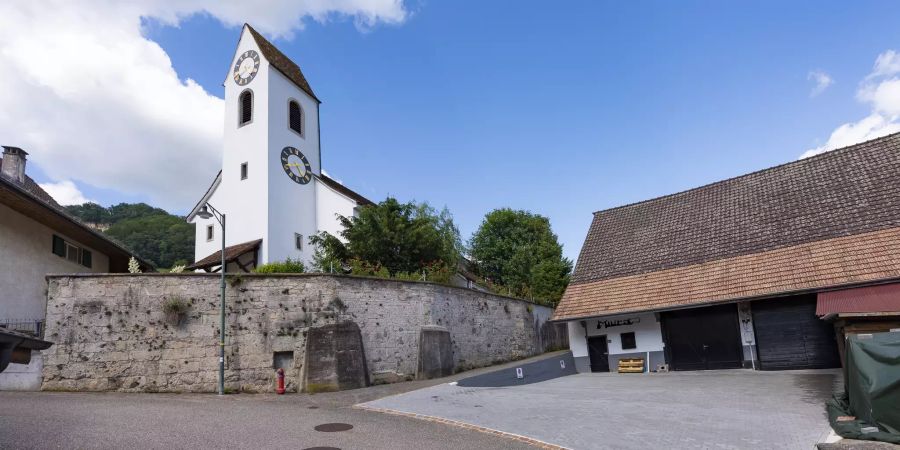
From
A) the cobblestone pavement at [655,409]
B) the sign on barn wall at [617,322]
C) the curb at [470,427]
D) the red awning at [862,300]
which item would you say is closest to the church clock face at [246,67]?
the cobblestone pavement at [655,409]

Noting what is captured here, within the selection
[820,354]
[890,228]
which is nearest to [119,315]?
[820,354]

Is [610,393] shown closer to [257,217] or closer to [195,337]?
[195,337]

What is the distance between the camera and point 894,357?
8.93m

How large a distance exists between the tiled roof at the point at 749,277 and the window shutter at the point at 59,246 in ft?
65.7

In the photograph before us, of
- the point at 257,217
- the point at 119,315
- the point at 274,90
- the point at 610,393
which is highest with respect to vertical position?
the point at 274,90

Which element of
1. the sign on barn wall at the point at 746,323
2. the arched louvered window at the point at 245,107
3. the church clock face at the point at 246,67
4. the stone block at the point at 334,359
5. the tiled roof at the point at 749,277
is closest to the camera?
the tiled roof at the point at 749,277

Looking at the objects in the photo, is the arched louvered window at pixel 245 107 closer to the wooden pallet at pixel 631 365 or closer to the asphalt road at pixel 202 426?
the asphalt road at pixel 202 426

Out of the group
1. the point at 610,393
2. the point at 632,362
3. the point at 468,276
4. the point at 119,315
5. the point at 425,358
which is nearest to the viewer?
the point at 610,393

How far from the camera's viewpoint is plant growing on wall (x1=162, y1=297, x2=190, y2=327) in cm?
1648

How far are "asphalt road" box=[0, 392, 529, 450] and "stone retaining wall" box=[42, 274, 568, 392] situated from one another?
2.00 metres

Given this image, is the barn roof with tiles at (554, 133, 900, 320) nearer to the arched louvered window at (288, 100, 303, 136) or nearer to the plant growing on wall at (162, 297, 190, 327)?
the plant growing on wall at (162, 297, 190, 327)

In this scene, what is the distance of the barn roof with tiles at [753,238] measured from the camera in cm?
1717

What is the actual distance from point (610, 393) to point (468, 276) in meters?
21.4

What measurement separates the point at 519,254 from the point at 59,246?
2979cm
